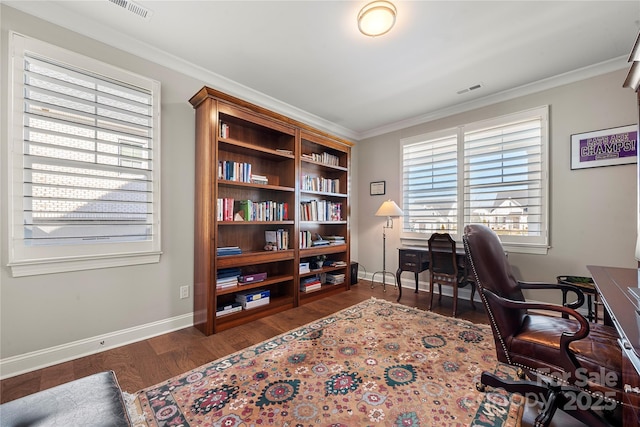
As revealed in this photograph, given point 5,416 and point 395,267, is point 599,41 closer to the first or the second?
point 395,267

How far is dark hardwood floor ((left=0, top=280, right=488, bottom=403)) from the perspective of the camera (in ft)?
5.56

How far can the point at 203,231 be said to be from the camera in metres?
2.48

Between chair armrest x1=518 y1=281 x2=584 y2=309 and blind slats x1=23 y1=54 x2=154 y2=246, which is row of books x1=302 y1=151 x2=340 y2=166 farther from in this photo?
chair armrest x1=518 y1=281 x2=584 y2=309

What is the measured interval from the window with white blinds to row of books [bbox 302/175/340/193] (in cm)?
115

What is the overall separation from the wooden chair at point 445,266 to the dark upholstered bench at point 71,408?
297cm

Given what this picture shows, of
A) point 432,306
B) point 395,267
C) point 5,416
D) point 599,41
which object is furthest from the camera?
point 395,267

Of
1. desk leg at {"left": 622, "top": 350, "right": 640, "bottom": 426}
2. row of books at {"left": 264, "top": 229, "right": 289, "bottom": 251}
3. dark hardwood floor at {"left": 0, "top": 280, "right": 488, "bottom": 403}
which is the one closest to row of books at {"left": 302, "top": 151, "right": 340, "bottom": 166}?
row of books at {"left": 264, "top": 229, "right": 289, "bottom": 251}

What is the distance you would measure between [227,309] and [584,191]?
157 inches

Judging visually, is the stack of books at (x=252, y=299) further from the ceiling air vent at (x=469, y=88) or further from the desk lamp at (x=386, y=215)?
the ceiling air vent at (x=469, y=88)

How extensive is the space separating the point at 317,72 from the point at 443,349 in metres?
2.95

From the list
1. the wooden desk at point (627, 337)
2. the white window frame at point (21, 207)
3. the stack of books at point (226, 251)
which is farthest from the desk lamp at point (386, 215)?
the white window frame at point (21, 207)

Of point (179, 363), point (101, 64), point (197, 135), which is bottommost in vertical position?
point (179, 363)

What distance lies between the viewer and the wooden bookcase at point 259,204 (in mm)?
2459

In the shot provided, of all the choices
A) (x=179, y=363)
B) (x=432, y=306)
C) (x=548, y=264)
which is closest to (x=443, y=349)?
(x=432, y=306)
